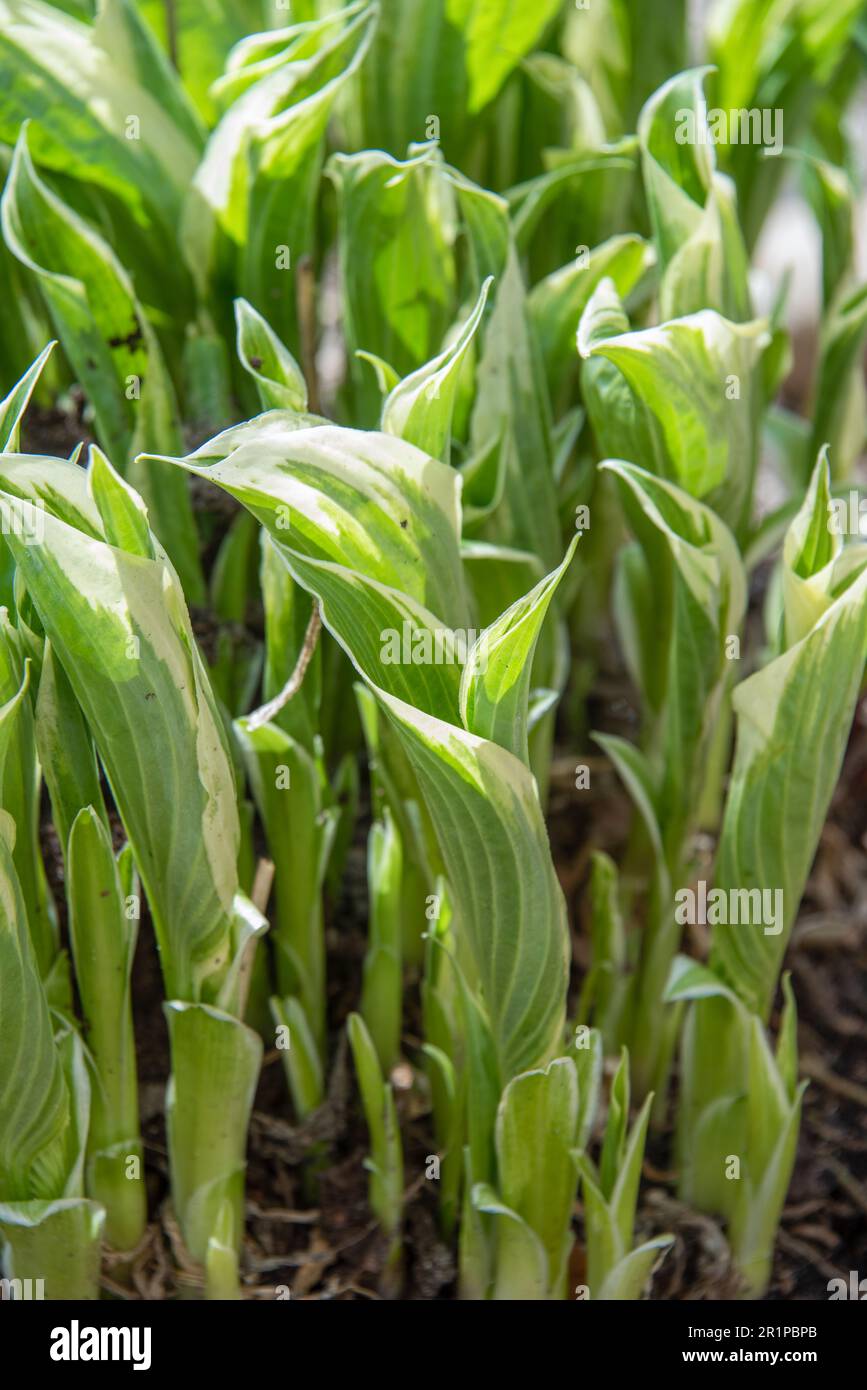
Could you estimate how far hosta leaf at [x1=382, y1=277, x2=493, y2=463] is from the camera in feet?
2.38

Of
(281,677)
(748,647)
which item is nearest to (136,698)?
(281,677)

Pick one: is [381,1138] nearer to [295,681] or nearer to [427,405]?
[295,681]

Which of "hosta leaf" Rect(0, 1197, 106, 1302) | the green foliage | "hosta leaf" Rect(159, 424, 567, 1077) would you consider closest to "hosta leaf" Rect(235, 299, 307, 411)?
the green foliage

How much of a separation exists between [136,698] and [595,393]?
1.18ft

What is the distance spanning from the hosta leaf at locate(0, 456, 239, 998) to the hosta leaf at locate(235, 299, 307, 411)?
131 mm

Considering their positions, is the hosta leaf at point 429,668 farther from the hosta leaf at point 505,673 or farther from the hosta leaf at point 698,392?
the hosta leaf at point 698,392

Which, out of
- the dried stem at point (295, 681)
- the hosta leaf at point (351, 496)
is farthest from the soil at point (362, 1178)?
the hosta leaf at point (351, 496)

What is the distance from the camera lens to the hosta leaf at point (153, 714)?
675 mm

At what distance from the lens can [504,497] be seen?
0.95 metres

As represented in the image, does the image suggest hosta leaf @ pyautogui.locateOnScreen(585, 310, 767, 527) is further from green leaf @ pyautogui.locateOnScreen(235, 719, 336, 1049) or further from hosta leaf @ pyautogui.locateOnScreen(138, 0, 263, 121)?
hosta leaf @ pyautogui.locateOnScreen(138, 0, 263, 121)

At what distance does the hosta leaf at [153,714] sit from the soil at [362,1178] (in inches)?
7.9

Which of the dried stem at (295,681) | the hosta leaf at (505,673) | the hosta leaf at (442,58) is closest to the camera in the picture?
the hosta leaf at (505,673)

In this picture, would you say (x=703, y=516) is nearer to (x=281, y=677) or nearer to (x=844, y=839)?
(x=281, y=677)

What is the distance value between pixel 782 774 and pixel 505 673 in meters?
0.24
